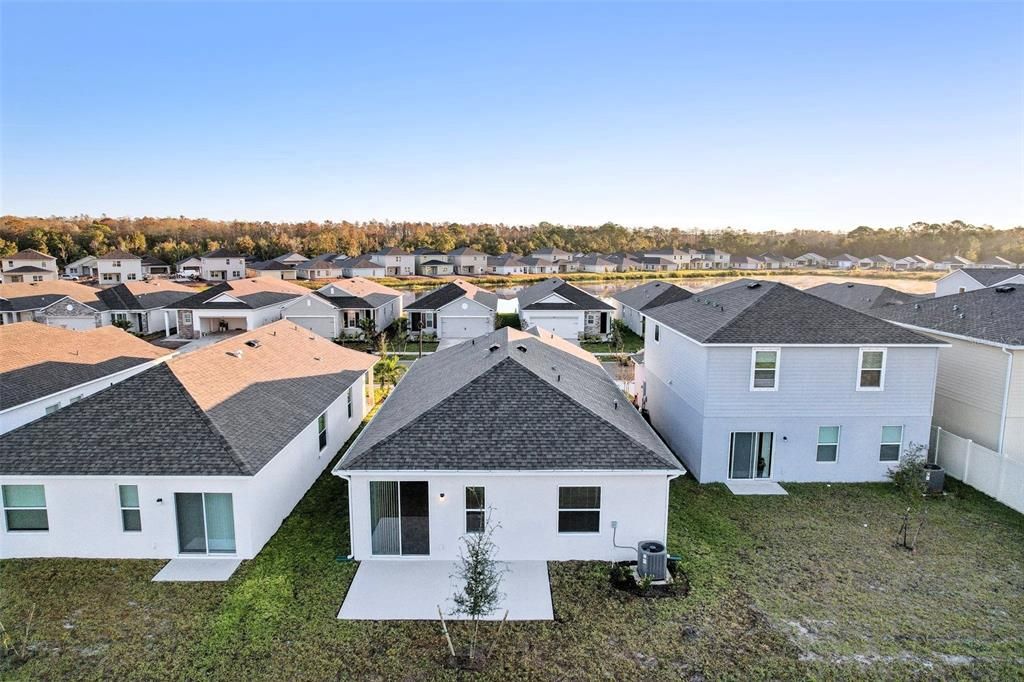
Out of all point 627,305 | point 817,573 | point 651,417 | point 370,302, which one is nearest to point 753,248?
point 627,305

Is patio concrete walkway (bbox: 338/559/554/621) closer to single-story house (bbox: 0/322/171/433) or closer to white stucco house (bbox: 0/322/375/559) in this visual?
white stucco house (bbox: 0/322/375/559)

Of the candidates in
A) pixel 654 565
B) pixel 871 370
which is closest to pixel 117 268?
pixel 654 565

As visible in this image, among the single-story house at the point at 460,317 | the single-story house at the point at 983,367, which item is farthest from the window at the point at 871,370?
the single-story house at the point at 460,317

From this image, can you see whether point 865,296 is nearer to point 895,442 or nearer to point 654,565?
point 895,442

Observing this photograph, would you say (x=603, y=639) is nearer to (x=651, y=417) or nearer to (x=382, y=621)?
(x=382, y=621)

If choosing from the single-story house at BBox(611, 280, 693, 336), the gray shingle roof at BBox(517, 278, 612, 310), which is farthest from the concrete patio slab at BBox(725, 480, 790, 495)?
the gray shingle roof at BBox(517, 278, 612, 310)

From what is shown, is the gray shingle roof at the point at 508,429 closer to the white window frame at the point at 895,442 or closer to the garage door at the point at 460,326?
the white window frame at the point at 895,442

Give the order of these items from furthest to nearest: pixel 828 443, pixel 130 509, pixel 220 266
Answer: pixel 220 266
pixel 828 443
pixel 130 509
